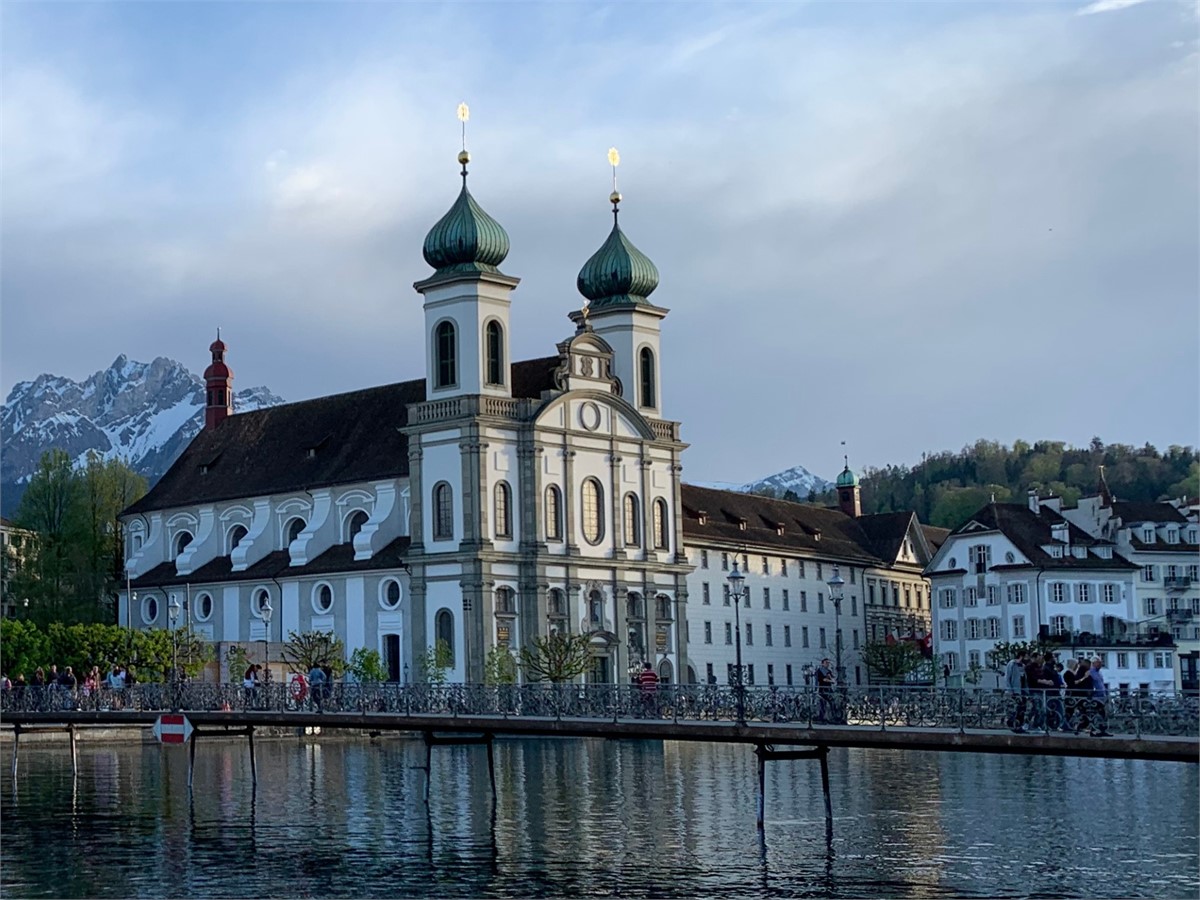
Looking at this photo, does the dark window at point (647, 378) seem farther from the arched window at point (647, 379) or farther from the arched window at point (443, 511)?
the arched window at point (443, 511)

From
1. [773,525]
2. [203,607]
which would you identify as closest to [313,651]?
[203,607]

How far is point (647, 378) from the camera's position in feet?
348

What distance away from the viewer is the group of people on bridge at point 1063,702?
127 feet

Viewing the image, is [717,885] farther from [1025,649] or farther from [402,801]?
[1025,649]

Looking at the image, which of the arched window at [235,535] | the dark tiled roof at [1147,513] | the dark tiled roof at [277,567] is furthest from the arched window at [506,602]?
the dark tiled roof at [1147,513]

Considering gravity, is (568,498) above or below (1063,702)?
above

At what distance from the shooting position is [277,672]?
9562 cm

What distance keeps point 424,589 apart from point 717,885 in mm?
57231

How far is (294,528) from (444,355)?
1528 cm

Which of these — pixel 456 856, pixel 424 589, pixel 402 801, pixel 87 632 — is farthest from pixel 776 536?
pixel 456 856

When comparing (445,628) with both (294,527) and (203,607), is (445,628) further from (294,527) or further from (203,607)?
(203,607)

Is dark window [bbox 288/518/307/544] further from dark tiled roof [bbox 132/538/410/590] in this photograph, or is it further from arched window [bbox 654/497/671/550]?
arched window [bbox 654/497/671/550]

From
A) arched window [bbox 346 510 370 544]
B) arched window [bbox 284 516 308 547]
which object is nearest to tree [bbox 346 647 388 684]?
arched window [bbox 346 510 370 544]

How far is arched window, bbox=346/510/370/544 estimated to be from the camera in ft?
338
